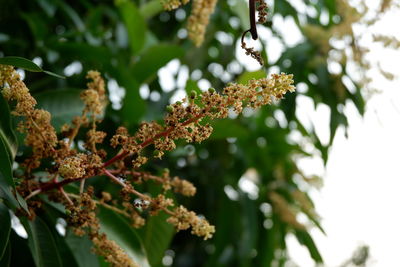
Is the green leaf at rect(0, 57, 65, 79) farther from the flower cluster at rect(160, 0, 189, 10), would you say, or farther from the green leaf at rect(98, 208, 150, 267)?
the green leaf at rect(98, 208, 150, 267)

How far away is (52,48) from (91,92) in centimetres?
111

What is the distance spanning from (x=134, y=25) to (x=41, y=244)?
1323 mm

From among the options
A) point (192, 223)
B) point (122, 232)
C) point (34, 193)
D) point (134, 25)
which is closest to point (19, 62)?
point (34, 193)

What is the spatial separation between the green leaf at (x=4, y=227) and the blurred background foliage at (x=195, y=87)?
159 mm

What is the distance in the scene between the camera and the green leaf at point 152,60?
2.29 meters

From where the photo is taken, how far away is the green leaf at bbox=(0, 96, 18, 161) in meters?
1.10

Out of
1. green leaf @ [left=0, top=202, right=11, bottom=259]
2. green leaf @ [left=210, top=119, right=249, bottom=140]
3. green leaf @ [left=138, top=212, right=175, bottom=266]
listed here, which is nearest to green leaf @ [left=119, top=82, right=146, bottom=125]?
green leaf @ [left=210, top=119, right=249, bottom=140]

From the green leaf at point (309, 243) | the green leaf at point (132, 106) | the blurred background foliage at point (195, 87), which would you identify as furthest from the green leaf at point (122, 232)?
the green leaf at point (309, 243)

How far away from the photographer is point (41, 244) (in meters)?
1.26

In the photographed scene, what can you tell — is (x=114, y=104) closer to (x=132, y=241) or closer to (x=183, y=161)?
(x=183, y=161)

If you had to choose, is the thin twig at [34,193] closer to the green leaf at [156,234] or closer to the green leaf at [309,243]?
the green leaf at [156,234]

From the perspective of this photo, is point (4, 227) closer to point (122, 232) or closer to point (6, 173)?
point (6, 173)

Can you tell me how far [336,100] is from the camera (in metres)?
2.39

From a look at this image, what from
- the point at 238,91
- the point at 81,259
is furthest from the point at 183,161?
the point at 238,91
